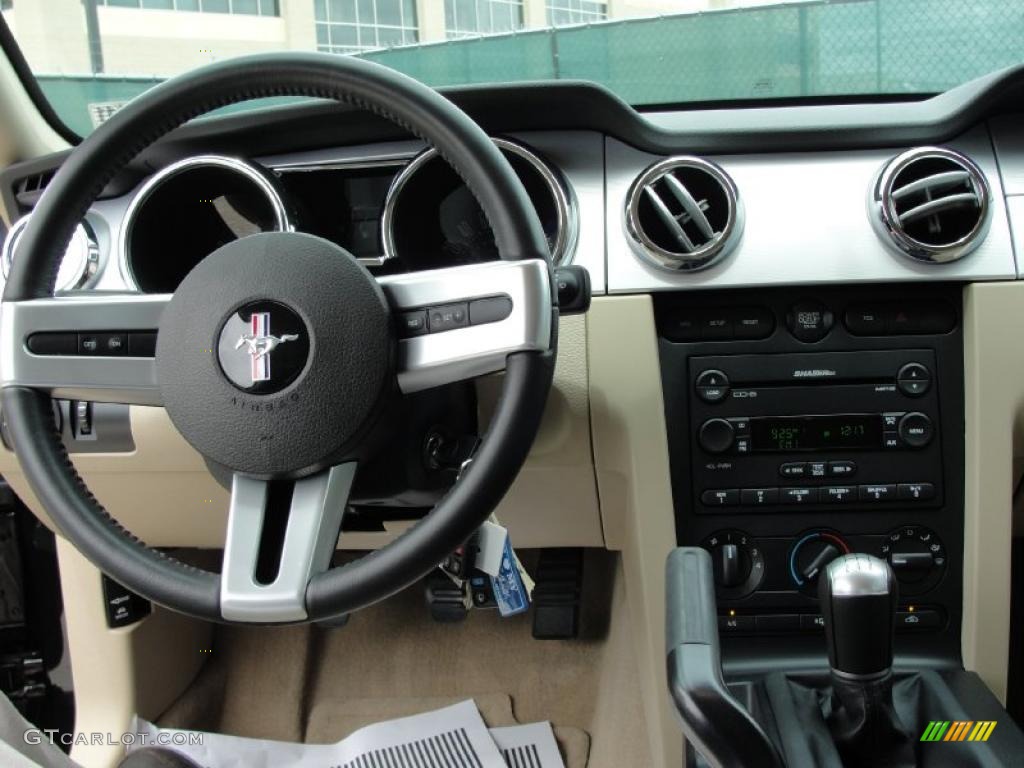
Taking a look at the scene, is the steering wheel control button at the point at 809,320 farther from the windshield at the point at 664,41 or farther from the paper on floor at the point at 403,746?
the paper on floor at the point at 403,746

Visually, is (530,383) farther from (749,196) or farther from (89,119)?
(89,119)

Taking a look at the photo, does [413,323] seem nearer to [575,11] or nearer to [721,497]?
[721,497]

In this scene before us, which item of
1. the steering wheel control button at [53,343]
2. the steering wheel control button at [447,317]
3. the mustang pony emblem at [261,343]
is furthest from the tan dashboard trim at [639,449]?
the steering wheel control button at [53,343]

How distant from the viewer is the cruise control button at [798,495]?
1212 mm

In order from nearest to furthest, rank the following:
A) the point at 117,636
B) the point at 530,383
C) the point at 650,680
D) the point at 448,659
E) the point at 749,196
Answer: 1. the point at 530,383
2. the point at 749,196
3. the point at 650,680
4. the point at 117,636
5. the point at 448,659

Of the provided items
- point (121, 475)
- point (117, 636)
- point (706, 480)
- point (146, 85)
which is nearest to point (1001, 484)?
point (706, 480)

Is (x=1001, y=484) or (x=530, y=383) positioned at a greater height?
(x=530, y=383)

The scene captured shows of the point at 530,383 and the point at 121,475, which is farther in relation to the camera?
the point at 121,475

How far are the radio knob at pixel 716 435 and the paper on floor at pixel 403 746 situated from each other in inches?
27.4

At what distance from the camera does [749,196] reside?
1174 millimetres

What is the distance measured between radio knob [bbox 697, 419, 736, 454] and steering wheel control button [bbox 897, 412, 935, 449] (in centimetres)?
21

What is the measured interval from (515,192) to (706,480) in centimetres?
55

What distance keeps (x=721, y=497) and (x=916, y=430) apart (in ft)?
0.84

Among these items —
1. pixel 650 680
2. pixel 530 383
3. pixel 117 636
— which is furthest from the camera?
pixel 117 636
